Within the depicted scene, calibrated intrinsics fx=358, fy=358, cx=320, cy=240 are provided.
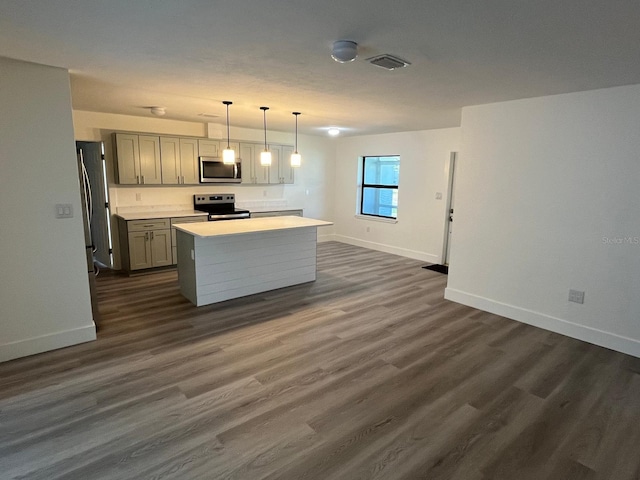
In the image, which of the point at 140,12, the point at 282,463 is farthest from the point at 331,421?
the point at 140,12

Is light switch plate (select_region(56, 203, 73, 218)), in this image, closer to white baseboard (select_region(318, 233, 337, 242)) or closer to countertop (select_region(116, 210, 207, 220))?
countertop (select_region(116, 210, 207, 220))

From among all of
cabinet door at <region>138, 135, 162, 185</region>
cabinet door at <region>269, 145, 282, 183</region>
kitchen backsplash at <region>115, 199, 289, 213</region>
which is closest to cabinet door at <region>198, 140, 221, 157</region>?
cabinet door at <region>138, 135, 162, 185</region>

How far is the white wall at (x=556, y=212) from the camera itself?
10.4 feet

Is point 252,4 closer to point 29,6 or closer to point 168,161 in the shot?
point 29,6

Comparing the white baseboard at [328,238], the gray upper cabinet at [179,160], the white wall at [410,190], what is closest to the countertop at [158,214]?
the gray upper cabinet at [179,160]

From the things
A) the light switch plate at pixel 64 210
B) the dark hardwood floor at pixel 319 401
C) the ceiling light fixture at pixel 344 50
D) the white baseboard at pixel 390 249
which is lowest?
the dark hardwood floor at pixel 319 401

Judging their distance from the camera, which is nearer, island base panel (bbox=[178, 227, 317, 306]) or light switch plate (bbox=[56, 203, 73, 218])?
light switch plate (bbox=[56, 203, 73, 218])

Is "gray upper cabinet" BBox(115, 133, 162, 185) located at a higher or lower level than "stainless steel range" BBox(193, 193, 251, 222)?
higher

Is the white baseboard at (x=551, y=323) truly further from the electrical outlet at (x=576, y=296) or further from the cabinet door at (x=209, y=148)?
the cabinet door at (x=209, y=148)

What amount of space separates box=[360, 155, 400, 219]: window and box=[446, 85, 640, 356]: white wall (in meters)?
2.94

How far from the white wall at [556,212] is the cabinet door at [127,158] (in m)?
4.57

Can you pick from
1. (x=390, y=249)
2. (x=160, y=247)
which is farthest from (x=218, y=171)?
(x=390, y=249)

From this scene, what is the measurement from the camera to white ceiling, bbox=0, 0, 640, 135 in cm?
175

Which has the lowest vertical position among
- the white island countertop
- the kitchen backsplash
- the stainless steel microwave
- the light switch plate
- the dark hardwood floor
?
the dark hardwood floor
